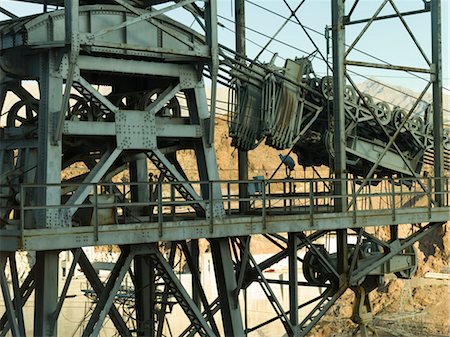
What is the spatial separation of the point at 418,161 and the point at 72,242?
13.2 m

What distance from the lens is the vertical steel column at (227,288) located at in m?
17.6

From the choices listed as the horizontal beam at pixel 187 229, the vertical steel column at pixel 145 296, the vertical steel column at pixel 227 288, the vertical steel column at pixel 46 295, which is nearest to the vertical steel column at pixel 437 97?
the horizontal beam at pixel 187 229

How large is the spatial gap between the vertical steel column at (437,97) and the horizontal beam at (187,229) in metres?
1.20

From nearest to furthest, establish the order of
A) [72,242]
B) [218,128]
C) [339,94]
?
1. [72,242]
2. [339,94]
3. [218,128]

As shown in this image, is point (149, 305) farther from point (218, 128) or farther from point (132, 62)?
point (218, 128)

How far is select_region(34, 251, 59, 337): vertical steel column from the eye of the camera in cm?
1501

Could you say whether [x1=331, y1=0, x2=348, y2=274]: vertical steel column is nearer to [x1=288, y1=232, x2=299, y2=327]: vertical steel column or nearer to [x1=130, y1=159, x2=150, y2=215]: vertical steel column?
[x1=288, y1=232, x2=299, y2=327]: vertical steel column

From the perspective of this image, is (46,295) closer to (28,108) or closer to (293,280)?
(28,108)

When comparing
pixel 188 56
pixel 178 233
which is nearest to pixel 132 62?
pixel 188 56

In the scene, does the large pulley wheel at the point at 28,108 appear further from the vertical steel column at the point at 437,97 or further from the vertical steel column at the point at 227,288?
the vertical steel column at the point at 437,97

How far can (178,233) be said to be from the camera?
52.2ft

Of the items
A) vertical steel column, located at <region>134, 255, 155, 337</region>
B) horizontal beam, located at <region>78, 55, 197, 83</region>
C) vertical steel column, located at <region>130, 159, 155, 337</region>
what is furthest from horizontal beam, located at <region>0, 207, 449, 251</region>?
vertical steel column, located at <region>134, 255, 155, 337</region>

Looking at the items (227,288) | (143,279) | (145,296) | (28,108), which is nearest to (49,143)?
(28,108)

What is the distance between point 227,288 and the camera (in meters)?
17.7
